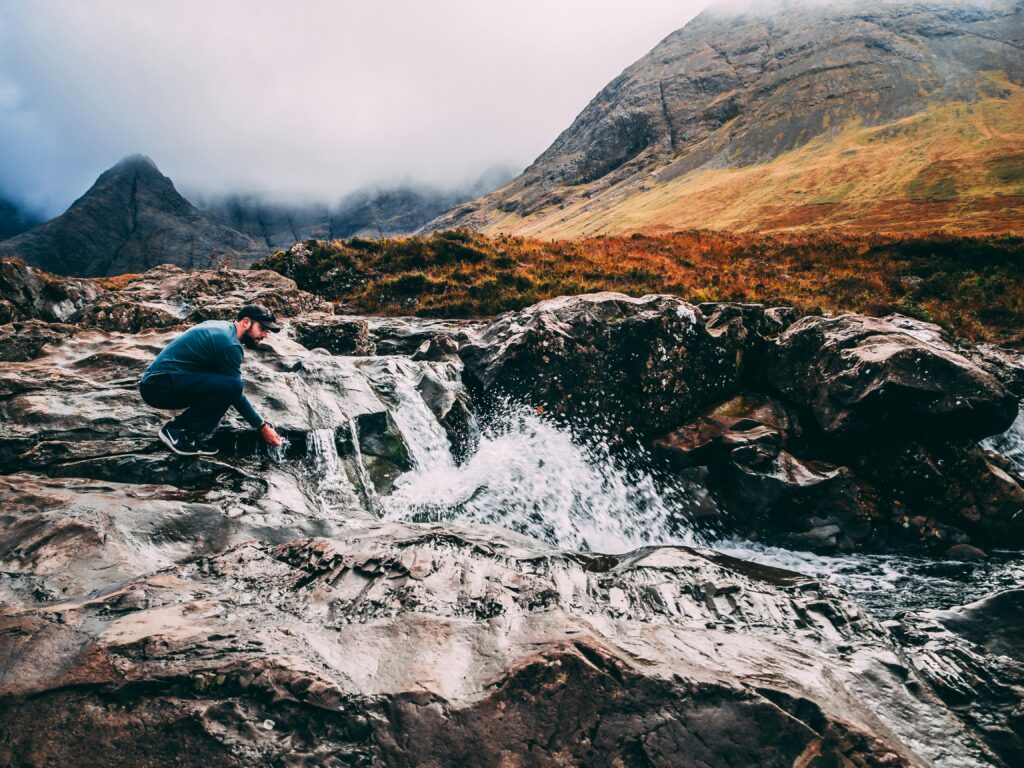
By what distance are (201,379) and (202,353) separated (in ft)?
1.27

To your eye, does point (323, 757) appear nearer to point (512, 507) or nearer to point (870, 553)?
point (512, 507)

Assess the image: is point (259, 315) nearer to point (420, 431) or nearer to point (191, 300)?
point (420, 431)

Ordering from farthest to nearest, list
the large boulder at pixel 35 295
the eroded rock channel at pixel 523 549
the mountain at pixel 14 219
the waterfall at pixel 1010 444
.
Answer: the mountain at pixel 14 219 < the large boulder at pixel 35 295 < the waterfall at pixel 1010 444 < the eroded rock channel at pixel 523 549

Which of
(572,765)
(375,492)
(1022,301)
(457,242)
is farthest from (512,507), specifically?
(1022,301)

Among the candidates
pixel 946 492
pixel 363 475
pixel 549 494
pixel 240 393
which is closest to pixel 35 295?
pixel 240 393

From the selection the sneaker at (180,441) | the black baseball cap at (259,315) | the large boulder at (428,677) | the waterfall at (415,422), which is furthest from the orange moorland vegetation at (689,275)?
the large boulder at (428,677)

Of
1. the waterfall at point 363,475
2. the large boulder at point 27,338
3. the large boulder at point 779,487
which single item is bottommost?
the large boulder at point 779,487

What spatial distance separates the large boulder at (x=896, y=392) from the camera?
963 cm

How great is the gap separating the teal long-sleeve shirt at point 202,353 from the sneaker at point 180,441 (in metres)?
0.96

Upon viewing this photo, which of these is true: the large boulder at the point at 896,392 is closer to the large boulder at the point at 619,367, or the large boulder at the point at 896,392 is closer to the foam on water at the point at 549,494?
the large boulder at the point at 619,367

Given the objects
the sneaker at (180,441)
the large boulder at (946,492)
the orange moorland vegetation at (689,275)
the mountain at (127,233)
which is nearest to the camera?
the sneaker at (180,441)

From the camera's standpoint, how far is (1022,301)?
21766mm

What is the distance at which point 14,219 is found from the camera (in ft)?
541

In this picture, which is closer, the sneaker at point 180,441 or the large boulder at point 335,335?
the sneaker at point 180,441
